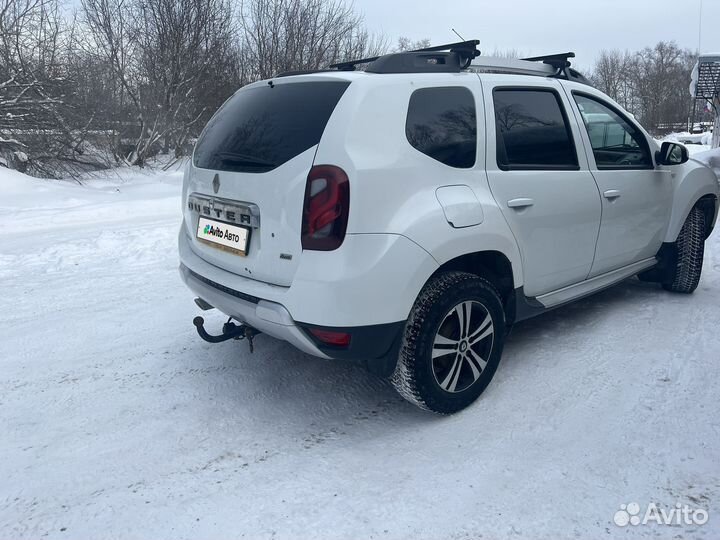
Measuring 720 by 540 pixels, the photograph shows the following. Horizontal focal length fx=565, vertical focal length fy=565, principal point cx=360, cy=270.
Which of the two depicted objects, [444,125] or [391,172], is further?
[444,125]

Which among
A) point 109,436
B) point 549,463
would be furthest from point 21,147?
point 549,463

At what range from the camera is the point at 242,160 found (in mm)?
2918

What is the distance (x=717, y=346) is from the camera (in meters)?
3.70

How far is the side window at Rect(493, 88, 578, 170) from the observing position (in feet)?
10.5

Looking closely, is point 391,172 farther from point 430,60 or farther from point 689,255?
point 689,255

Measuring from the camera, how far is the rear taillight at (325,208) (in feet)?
8.13

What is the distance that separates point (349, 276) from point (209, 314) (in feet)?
7.61

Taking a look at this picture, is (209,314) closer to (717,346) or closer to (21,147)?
(717,346)

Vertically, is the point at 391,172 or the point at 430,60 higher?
the point at 430,60

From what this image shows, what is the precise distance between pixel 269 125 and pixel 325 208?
0.69 metres

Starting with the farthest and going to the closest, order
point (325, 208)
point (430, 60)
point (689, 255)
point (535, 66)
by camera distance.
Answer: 1. point (689, 255)
2. point (535, 66)
3. point (430, 60)
4. point (325, 208)

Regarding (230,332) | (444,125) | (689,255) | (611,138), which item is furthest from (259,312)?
(689,255)

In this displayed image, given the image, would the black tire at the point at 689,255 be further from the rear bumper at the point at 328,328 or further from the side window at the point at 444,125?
the rear bumper at the point at 328,328

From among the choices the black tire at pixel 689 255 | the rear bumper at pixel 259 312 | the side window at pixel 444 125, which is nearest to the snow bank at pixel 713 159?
the black tire at pixel 689 255
